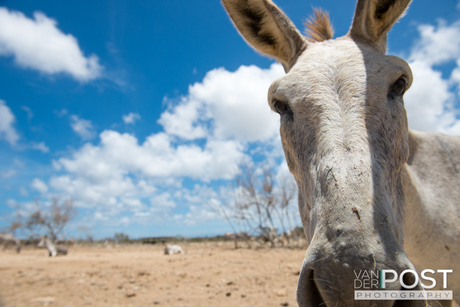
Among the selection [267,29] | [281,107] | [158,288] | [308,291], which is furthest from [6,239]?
[308,291]

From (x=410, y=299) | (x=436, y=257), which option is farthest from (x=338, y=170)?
(x=436, y=257)

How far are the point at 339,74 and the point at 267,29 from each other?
4.23 ft

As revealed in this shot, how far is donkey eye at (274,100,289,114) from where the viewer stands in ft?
6.69

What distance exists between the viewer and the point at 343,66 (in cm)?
186

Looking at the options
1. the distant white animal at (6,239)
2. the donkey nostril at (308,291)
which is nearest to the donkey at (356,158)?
the donkey nostril at (308,291)

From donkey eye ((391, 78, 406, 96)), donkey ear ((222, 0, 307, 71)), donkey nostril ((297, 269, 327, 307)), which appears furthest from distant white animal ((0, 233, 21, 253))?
donkey eye ((391, 78, 406, 96))

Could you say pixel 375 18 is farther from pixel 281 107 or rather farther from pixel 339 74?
pixel 281 107

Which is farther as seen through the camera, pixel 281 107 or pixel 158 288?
pixel 158 288

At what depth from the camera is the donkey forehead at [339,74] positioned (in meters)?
1.72

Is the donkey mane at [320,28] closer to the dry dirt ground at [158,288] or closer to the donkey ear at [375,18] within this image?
the donkey ear at [375,18]

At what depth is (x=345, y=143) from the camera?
1.39 meters

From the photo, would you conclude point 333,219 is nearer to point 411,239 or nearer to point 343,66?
Result: point 343,66

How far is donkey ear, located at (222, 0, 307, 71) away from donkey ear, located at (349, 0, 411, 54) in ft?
1.68

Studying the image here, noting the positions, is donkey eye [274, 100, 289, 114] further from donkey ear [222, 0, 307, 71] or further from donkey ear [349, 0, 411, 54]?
donkey ear [349, 0, 411, 54]
